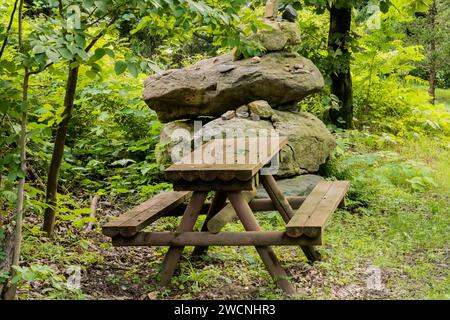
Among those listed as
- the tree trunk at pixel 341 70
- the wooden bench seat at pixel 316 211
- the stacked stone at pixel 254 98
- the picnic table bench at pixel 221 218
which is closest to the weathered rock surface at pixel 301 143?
the stacked stone at pixel 254 98

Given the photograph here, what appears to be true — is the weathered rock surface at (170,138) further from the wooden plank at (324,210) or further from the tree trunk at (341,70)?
the tree trunk at (341,70)

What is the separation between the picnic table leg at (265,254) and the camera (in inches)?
178

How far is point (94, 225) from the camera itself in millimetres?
6457

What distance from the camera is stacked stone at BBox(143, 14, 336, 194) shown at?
761 cm

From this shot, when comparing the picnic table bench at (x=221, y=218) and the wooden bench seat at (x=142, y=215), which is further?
the wooden bench seat at (x=142, y=215)

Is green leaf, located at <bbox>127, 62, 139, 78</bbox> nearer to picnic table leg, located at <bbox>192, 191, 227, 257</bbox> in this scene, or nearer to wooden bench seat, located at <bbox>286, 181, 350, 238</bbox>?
wooden bench seat, located at <bbox>286, 181, 350, 238</bbox>

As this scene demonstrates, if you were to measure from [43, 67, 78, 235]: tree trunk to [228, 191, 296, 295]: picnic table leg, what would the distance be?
1530 millimetres

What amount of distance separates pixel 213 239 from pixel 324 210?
→ 0.93 m

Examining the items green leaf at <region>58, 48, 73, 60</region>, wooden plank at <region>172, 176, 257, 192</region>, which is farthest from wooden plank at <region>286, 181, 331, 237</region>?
green leaf at <region>58, 48, 73, 60</region>

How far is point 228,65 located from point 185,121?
961mm

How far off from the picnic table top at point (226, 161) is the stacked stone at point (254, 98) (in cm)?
182

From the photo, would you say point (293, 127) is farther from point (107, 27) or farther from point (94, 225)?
point (107, 27)

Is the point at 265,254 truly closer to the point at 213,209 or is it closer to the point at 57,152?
the point at 213,209
